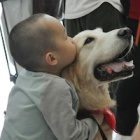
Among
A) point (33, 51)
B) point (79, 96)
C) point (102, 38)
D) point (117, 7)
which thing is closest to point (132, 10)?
point (117, 7)

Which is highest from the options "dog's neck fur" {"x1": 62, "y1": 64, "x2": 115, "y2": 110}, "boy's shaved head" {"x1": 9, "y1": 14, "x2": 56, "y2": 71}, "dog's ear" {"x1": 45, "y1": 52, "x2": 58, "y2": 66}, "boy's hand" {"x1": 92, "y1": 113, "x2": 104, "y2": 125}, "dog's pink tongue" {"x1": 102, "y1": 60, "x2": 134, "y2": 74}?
"boy's shaved head" {"x1": 9, "y1": 14, "x2": 56, "y2": 71}

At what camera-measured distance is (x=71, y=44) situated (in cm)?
105

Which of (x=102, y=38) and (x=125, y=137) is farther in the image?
(x=125, y=137)

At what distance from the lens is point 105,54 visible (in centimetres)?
107

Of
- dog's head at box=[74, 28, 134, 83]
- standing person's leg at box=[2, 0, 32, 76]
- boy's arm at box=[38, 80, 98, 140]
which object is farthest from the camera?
standing person's leg at box=[2, 0, 32, 76]

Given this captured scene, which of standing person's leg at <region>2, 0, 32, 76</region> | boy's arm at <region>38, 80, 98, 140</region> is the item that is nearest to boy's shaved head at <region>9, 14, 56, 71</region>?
boy's arm at <region>38, 80, 98, 140</region>

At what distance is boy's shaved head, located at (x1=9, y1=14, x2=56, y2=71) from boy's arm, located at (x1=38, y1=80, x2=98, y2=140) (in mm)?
120

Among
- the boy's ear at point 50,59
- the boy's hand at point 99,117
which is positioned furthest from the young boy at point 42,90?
the boy's hand at point 99,117

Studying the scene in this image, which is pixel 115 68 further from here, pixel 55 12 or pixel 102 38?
pixel 55 12

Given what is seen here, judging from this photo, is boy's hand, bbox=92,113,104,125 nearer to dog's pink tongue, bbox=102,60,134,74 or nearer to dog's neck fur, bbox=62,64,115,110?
dog's neck fur, bbox=62,64,115,110

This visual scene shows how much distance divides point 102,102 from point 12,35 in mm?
424

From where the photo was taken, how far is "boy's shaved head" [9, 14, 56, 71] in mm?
973

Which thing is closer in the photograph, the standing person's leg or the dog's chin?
the dog's chin

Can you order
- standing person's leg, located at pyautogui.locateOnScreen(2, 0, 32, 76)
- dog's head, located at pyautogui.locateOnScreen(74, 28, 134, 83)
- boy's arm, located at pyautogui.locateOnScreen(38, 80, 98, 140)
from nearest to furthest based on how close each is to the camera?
boy's arm, located at pyautogui.locateOnScreen(38, 80, 98, 140) < dog's head, located at pyautogui.locateOnScreen(74, 28, 134, 83) < standing person's leg, located at pyautogui.locateOnScreen(2, 0, 32, 76)
